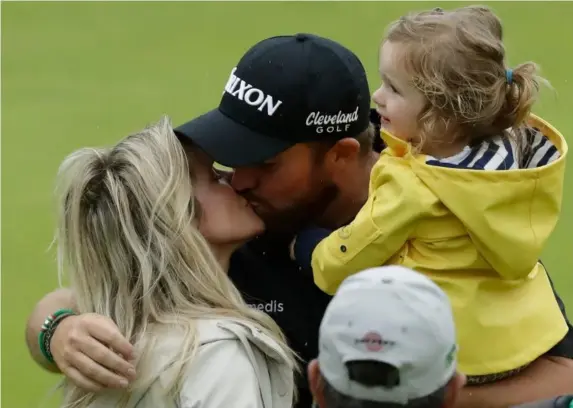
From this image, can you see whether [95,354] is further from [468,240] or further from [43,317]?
[468,240]

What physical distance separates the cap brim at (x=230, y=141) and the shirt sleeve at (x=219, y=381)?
472 mm

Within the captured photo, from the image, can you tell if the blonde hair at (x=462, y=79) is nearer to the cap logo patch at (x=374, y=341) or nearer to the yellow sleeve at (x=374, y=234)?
the yellow sleeve at (x=374, y=234)

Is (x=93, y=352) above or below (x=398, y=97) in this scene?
below

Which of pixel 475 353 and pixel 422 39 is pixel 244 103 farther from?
pixel 475 353

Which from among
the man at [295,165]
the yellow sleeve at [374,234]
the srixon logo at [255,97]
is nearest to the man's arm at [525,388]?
the man at [295,165]

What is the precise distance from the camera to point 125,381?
230 cm

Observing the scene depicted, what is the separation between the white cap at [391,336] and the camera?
175cm

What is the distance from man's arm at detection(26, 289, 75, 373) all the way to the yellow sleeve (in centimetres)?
59

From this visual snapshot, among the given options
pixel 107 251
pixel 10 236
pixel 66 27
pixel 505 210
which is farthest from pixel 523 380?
pixel 66 27

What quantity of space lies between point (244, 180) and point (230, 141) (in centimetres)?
10

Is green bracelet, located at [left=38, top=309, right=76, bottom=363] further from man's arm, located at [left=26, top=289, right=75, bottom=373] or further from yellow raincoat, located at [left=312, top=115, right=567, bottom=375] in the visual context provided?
yellow raincoat, located at [left=312, top=115, right=567, bottom=375]

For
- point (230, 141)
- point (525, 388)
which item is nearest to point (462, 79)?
point (230, 141)

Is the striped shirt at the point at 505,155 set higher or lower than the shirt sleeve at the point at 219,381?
higher

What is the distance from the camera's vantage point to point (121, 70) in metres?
7.98
